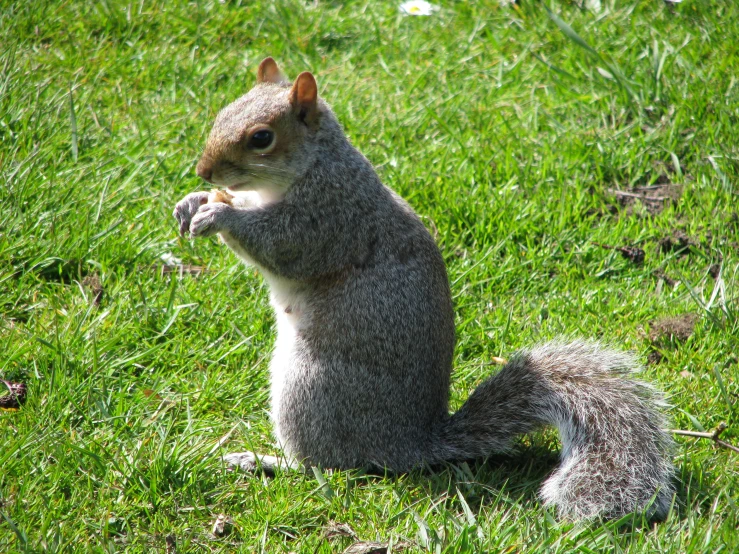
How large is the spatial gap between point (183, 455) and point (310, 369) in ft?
1.35

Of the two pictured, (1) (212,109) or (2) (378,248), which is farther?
(1) (212,109)

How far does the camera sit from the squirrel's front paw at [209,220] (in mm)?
2439

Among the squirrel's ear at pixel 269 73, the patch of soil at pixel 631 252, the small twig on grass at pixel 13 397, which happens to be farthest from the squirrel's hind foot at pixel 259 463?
the patch of soil at pixel 631 252

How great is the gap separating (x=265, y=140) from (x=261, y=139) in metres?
0.01

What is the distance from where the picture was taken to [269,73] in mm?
2803

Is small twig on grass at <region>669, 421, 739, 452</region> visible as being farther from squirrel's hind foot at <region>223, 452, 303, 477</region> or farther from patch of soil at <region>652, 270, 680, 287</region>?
squirrel's hind foot at <region>223, 452, 303, 477</region>

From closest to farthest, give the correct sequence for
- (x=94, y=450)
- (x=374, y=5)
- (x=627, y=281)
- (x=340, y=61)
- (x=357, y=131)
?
1. (x=94, y=450)
2. (x=627, y=281)
3. (x=357, y=131)
4. (x=340, y=61)
5. (x=374, y=5)

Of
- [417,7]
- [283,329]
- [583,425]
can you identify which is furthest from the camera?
[417,7]

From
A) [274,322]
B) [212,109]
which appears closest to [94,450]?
[274,322]

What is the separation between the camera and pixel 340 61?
14.0 ft

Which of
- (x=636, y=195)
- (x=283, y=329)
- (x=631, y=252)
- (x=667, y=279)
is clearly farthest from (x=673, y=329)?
(x=283, y=329)

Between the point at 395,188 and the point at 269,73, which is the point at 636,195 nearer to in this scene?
the point at 395,188

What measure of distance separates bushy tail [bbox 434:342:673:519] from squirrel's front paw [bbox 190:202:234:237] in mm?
869

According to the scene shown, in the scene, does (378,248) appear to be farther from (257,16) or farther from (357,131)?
(257,16)
